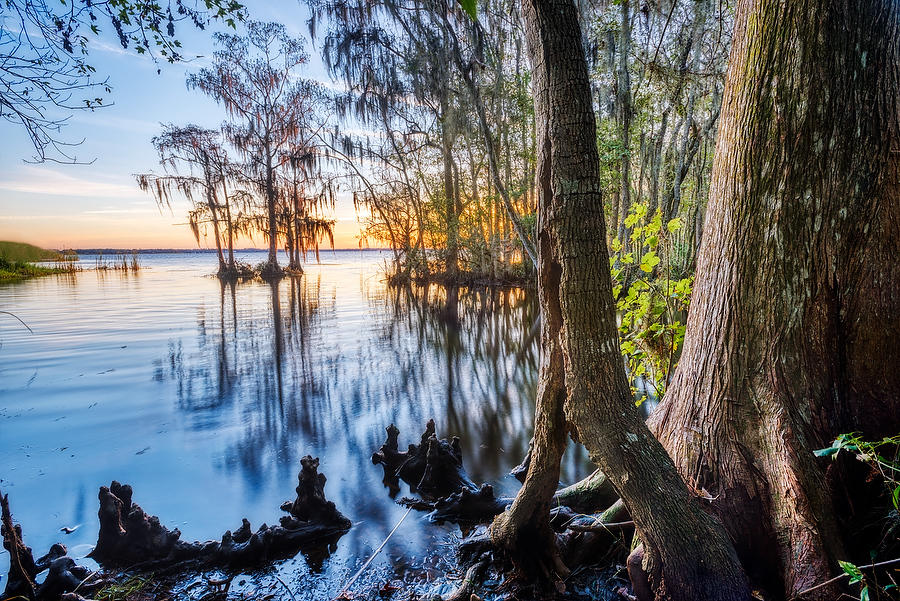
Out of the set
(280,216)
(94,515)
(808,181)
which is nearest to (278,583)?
(94,515)

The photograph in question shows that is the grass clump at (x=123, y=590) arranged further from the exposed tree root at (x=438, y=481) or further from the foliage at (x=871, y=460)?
the foliage at (x=871, y=460)

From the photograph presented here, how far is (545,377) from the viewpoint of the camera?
189 centimetres

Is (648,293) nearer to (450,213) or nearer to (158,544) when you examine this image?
(158,544)

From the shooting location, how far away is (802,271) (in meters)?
1.72

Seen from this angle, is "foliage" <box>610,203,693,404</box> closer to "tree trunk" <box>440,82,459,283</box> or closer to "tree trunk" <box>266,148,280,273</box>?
"tree trunk" <box>440,82,459,283</box>

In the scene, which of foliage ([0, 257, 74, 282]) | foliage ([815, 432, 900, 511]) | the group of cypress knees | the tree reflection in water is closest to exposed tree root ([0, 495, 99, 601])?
the group of cypress knees

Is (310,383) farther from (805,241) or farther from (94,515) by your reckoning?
(805,241)

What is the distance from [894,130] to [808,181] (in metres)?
0.37

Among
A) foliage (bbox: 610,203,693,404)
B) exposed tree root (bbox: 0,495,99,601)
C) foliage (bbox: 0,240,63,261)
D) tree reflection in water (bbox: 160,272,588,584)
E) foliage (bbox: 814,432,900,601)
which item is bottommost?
tree reflection in water (bbox: 160,272,588,584)

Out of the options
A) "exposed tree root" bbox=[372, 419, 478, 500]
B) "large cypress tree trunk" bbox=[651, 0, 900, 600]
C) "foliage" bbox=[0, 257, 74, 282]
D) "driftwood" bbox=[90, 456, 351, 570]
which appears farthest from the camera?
"foliage" bbox=[0, 257, 74, 282]

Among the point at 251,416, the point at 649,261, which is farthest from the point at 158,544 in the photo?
the point at 649,261

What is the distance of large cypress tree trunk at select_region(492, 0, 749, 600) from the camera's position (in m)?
1.47

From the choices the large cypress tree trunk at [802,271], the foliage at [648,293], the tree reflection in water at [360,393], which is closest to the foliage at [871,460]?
the large cypress tree trunk at [802,271]

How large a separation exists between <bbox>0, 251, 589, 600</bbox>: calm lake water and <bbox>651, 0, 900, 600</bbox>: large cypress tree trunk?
1.79m
